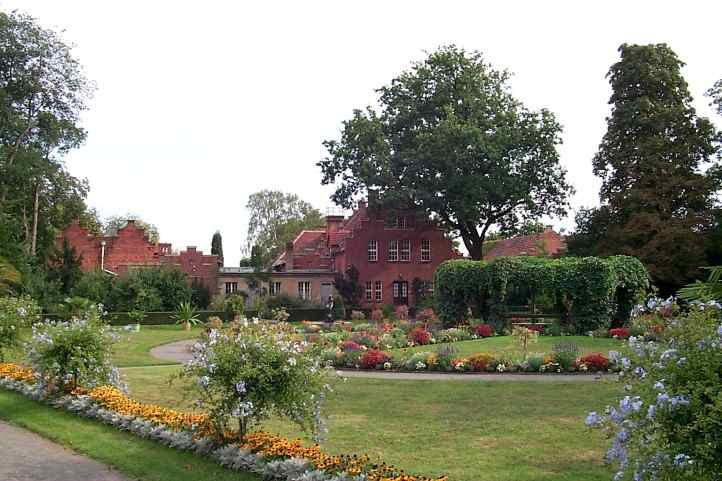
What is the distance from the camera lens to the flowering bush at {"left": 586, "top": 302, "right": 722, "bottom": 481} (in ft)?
16.6

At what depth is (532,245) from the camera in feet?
215

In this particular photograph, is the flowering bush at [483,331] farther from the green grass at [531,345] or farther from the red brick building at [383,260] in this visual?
the red brick building at [383,260]

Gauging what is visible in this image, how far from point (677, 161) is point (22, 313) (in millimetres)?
34605

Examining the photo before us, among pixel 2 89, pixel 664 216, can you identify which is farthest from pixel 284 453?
pixel 2 89

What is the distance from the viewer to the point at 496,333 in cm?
3362

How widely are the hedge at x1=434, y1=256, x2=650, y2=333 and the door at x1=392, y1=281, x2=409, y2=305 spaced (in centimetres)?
1957

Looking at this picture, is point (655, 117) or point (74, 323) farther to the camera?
point (655, 117)

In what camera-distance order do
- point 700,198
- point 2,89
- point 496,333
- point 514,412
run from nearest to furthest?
1. point 514,412
2. point 496,333
3. point 700,198
4. point 2,89

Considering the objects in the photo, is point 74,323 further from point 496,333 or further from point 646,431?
point 496,333

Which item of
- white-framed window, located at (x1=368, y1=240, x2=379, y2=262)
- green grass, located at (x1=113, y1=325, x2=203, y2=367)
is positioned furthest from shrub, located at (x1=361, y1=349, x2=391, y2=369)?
white-framed window, located at (x1=368, y1=240, x2=379, y2=262)

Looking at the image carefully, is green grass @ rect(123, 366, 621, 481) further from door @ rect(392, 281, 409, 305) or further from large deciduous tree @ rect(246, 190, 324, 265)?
large deciduous tree @ rect(246, 190, 324, 265)

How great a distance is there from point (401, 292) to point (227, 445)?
48530mm

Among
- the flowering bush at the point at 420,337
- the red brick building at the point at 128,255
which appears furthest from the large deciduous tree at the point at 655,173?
the red brick building at the point at 128,255

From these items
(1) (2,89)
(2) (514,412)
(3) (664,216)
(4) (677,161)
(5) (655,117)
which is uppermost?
(1) (2,89)
